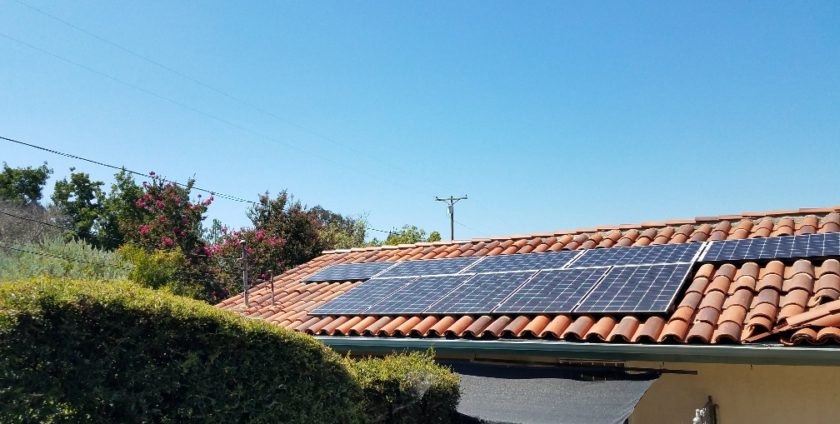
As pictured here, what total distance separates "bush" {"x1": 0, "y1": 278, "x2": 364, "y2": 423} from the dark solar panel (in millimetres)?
3424

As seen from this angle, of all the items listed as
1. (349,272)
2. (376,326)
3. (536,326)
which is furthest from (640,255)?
(349,272)

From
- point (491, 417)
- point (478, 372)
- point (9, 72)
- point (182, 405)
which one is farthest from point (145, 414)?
point (9, 72)

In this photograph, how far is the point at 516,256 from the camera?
426 inches

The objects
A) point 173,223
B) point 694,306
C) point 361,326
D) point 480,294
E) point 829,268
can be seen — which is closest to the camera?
point 694,306

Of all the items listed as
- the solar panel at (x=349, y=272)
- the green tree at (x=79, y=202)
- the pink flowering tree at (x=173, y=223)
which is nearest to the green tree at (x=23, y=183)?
the green tree at (x=79, y=202)

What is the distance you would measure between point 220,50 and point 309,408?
13.3 m

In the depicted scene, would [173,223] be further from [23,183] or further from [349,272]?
[23,183]

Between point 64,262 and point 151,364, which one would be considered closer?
point 151,364

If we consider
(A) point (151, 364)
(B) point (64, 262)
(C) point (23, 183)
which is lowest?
(A) point (151, 364)

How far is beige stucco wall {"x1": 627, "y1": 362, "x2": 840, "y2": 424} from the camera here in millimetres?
6203

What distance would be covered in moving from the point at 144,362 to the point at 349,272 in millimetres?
8536

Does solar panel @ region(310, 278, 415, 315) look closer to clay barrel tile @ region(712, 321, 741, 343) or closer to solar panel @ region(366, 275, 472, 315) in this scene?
solar panel @ region(366, 275, 472, 315)

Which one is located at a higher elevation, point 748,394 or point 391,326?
point 391,326

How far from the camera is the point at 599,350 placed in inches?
266
